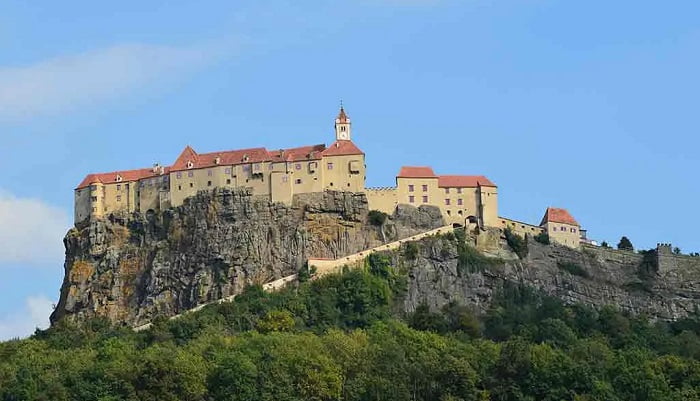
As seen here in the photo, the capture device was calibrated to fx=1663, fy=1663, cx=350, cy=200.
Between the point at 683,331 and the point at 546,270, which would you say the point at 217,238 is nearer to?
the point at 546,270

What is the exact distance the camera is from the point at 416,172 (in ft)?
379

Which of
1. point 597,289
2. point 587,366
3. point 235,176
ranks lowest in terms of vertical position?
point 587,366

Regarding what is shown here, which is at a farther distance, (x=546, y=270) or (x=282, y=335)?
(x=546, y=270)

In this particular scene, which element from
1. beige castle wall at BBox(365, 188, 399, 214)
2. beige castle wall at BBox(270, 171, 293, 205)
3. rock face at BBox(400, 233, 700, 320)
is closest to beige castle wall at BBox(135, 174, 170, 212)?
beige castle wall at BBox(270, 171, 293, 205)

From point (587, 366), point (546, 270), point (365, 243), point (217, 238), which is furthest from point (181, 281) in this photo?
point (587, 366)

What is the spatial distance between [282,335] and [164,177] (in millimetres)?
22368

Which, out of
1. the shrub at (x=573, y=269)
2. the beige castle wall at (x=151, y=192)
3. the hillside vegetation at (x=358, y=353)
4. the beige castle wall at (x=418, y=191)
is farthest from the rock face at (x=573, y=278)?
the beige castle wall at (x=151, y=192)

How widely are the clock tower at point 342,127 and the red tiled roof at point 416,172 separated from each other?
4.76 m

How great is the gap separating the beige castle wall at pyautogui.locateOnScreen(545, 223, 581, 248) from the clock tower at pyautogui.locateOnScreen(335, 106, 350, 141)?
15.5 meters

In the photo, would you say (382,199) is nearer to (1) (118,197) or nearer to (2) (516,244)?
(2) (516,244)

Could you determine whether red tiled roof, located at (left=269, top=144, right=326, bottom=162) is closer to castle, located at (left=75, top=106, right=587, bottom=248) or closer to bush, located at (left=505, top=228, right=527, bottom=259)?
castle, located at (left=75, top=106, right=587, bottom=248)

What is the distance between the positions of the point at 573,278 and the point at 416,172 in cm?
1305

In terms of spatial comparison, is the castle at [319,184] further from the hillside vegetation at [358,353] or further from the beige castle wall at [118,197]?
the hillside vegetation at [358,353]

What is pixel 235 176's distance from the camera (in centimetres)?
11419
